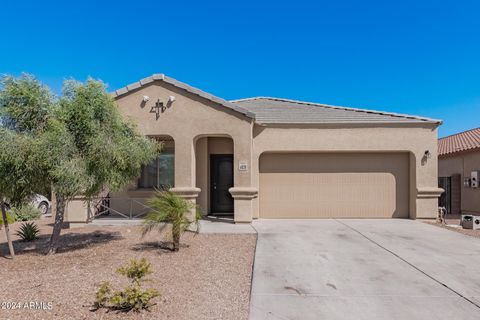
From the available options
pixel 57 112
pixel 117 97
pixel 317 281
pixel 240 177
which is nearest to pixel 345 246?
pixel 317 281

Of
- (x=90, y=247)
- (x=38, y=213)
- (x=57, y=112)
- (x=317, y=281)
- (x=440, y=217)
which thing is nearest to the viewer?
(x=317, y=281)

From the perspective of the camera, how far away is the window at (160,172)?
12516 millimetres

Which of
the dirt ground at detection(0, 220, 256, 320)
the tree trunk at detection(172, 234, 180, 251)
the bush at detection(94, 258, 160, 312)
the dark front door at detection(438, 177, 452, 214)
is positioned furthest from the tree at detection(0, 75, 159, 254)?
the dark front door at detection(438, 177, 452, 214)

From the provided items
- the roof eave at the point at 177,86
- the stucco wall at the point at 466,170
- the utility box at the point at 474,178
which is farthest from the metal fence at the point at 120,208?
the stucco wall at the point at 466,170

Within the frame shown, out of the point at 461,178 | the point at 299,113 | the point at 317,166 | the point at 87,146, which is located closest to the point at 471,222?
the point at 317,166

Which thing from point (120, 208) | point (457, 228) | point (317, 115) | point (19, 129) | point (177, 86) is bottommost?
point (457, 228)

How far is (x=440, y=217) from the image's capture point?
39.4ft

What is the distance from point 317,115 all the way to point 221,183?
478 cm

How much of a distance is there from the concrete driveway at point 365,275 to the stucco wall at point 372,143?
259 centimetres

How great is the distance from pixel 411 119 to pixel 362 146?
219cm

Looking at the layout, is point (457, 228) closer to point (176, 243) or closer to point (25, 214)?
point (176, 243)

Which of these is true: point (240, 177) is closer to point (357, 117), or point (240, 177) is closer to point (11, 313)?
point (357, 117)

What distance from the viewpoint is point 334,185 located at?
41.6ft

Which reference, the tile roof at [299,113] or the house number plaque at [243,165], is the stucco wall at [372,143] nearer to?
the tile roof at [299,113]
